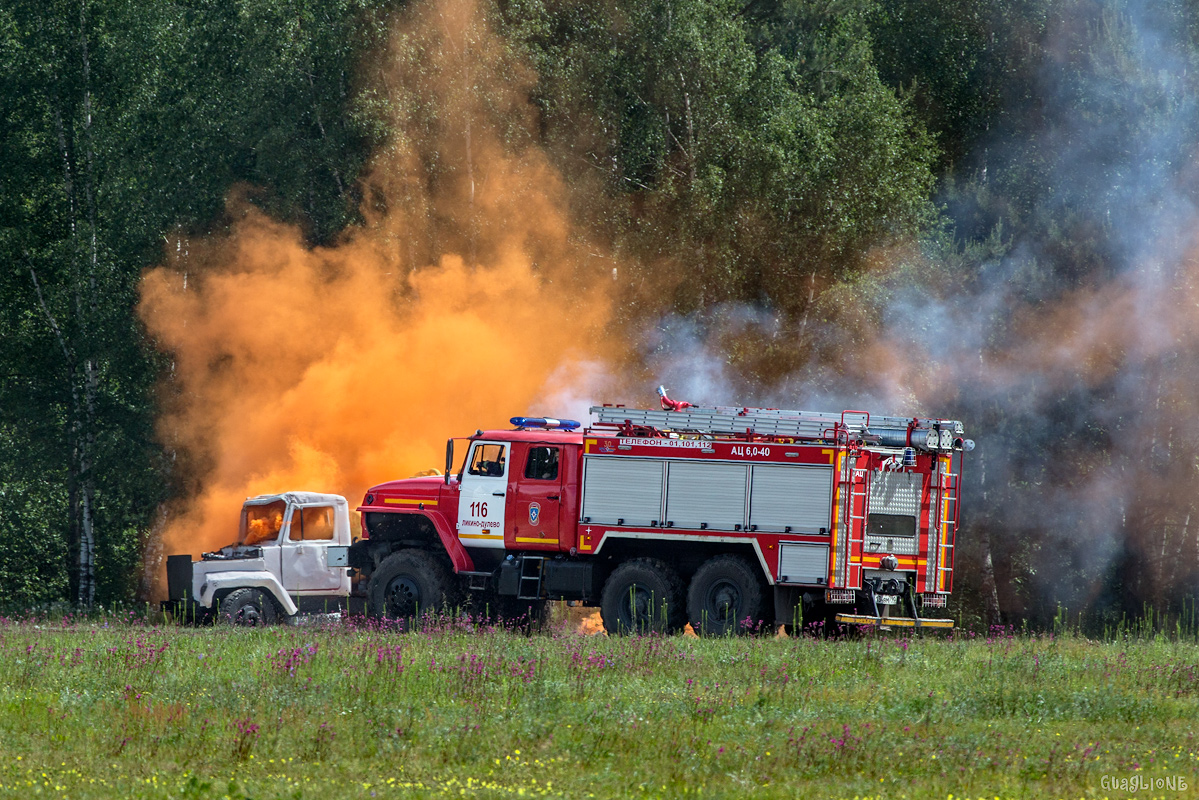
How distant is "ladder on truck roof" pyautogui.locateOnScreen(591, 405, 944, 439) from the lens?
18.3 metres

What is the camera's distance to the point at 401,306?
32531 millimetres

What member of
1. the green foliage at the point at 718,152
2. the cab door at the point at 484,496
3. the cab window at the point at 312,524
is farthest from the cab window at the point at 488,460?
the green foliage at the point at 718,152

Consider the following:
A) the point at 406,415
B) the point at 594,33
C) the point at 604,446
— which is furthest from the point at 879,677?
the point at 594,33

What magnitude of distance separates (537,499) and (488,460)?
1058mm

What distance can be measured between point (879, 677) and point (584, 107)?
23667mm

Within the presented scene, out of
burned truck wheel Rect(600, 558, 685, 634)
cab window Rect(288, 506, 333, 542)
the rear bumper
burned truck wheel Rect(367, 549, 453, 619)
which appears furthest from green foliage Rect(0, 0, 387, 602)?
the rear bumper

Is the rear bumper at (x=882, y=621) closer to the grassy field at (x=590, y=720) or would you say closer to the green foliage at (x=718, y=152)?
the grassy field at (x=590, y=720)

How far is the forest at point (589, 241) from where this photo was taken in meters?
30.2

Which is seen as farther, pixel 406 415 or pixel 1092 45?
pixel 1092 45

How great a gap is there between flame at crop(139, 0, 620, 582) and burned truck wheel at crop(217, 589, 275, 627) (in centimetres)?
766

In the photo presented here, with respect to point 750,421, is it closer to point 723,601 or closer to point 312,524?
point 723,601

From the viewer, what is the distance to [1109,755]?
10.6 metres

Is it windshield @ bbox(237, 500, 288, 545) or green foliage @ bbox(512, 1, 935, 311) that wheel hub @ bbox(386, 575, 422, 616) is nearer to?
windshield @ bbox(237, 500, 288, 545)

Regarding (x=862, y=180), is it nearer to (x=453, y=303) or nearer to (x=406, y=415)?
(x=453, y=303)
